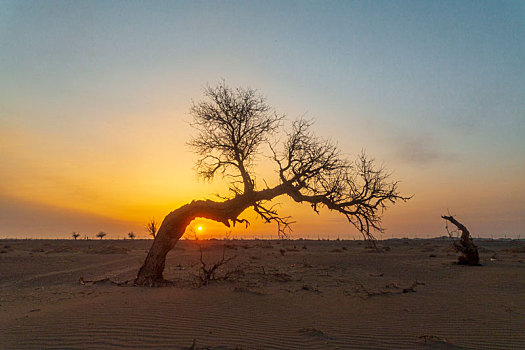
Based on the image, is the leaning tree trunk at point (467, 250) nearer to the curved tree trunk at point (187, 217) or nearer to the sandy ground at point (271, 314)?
the sandy ground at point (271, 314)

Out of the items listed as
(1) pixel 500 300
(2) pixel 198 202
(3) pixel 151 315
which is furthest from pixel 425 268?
(3) pixel 151 315

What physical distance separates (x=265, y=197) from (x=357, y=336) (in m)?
6.22

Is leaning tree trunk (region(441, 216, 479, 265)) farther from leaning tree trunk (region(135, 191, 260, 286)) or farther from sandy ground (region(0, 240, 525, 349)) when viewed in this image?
leaning tree trunk (region(135, 191, 260, 286))

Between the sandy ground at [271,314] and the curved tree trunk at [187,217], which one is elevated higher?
the curved tree trunk at [187,217]

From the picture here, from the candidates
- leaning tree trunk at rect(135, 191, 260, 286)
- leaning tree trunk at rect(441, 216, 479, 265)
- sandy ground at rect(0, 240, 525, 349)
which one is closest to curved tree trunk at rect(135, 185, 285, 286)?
leaning tree trunk at rect(135, 191, 260, 286)

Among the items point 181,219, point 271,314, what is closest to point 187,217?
point 181,219

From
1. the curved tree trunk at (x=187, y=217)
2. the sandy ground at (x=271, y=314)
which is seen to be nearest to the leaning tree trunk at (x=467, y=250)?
the sandy ground at (x=271, y=314)

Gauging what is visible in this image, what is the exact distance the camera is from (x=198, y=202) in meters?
12.1

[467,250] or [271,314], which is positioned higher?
[467,250]

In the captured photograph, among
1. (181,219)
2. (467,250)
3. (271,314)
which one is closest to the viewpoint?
(271,314)

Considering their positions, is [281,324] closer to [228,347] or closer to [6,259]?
[228,347]

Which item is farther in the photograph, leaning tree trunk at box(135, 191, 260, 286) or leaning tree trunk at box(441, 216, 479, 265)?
leaning tree trunk at box(441, 216, 479, 265)

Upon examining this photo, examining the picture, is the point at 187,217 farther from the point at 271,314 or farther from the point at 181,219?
A: the point at 271,314

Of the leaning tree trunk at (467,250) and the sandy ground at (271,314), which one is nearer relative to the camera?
the sandy ground at (271,314)
